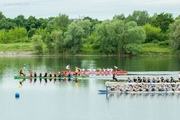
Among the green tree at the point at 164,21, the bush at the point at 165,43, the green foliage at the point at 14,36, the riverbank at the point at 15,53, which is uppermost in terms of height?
the green tree at the point at 164,21

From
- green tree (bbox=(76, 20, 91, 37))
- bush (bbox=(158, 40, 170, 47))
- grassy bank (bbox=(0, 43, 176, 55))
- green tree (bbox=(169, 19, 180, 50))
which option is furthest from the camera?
green tree (bbox=(76, 20, 91, 37))

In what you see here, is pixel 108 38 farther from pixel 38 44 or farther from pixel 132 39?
pixel 38 44

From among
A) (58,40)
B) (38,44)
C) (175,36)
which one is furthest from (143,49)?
(38,44)

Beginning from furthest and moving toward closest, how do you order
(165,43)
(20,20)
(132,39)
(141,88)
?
(20,20) → (165,43) → (132,39) → (141,88)

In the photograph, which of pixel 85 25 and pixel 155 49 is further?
pixel 85 25

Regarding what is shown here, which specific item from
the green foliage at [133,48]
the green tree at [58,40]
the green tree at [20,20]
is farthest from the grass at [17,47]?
the green tree at [20,20]

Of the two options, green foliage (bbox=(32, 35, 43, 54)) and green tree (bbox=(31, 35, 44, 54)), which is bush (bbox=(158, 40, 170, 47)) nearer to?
green tree (bbox=(31, 35, 44, 54))

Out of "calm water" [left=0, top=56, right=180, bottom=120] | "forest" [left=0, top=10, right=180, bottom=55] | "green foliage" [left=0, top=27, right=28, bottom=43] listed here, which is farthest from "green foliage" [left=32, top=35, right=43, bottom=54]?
"calm water" [left=0, top=56, right=180, bottom=120]

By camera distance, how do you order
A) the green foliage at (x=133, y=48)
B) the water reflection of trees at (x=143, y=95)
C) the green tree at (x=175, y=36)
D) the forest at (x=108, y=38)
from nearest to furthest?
the water reflection of trees at (x=143, y=95)
the green tree at (x=175, y=36)
the green foliage at (x=133, y=48)
the forest at (x=108, y=38)

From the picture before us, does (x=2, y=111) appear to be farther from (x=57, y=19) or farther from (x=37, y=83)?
(x=57, y=19)

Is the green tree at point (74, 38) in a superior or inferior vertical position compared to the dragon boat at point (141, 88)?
superior

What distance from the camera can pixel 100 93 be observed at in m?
45.5

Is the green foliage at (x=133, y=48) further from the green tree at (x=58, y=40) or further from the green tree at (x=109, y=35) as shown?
the green tree at (x=58, y=40)

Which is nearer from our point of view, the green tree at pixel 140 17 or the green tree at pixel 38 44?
the green tree at pixel 38 44
